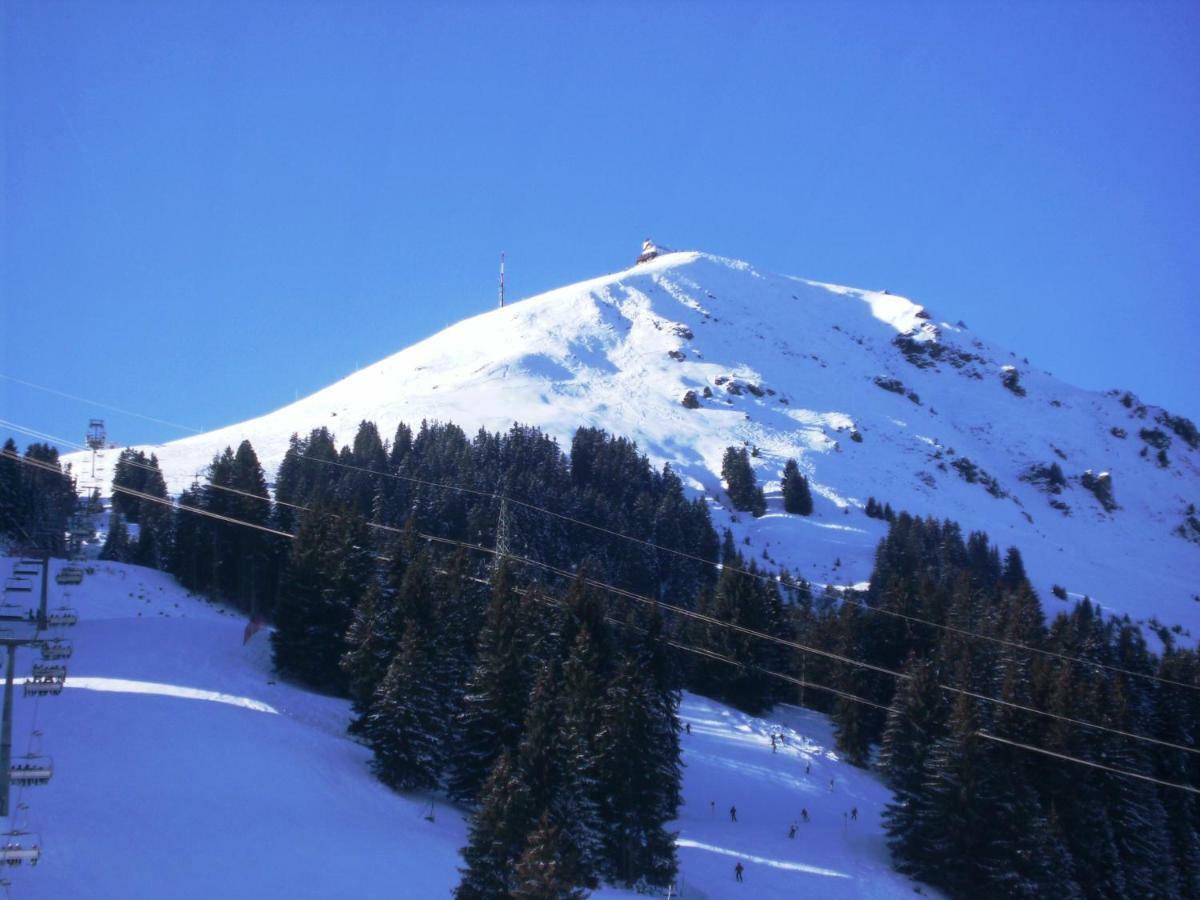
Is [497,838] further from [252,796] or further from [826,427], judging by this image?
[826,427]

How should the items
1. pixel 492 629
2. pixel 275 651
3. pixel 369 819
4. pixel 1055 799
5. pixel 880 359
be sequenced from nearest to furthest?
pixel 369 819 < pixel 492 629 < pixel 1055 799 < pixel 275 651 < pixel 880 359

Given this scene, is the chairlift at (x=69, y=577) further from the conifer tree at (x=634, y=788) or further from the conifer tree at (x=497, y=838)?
the conifer tree at (x=634, y=788)

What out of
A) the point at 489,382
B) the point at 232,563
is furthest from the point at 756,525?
the point at 232,563

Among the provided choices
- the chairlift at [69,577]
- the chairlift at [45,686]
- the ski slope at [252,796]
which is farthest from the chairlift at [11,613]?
the ski slope at [252,796]

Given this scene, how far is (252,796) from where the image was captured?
36406 mm

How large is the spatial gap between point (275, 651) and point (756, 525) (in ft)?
241

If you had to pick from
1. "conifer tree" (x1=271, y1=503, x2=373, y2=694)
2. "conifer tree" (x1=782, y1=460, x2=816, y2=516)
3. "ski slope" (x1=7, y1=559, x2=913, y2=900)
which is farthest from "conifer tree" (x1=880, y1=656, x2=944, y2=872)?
"conifer tree" (x1=782, y1=460, x2=816, y2=516)

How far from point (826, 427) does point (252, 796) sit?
128876 millimetres

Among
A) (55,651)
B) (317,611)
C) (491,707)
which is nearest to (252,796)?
(491,707)

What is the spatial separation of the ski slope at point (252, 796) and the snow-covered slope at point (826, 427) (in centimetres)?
5126

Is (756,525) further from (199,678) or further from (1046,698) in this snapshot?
(199,678)

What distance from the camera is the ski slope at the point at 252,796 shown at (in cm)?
3080

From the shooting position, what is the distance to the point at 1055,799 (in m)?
47.5

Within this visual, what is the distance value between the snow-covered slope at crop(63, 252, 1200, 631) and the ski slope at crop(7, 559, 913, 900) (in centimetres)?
5126
